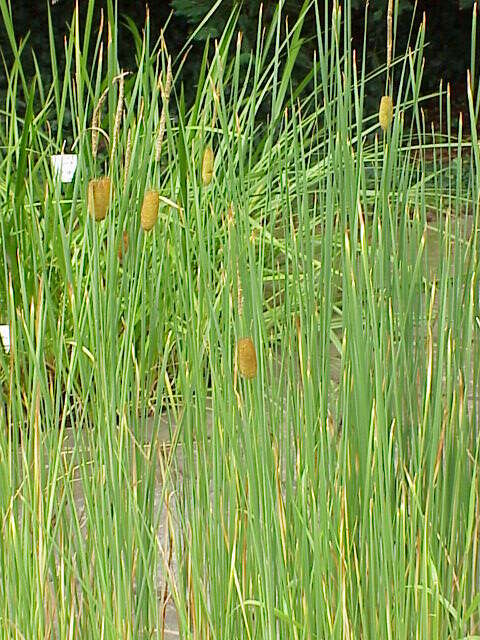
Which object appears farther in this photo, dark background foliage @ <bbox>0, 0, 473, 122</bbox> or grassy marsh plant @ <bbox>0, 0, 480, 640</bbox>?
dark background foliage @ <bbox>0, 0, 473, 122</bbox>

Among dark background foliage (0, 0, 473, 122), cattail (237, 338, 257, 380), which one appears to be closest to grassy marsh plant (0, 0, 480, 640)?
cattail (237, 338, 257, 380)

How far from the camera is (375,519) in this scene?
1053 millimetres

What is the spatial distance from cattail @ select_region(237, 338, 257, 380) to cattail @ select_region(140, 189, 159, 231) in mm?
156

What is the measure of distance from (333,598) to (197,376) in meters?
0.31

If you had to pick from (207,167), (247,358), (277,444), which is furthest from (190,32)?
(247,358)

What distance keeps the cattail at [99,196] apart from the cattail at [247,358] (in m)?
0.18

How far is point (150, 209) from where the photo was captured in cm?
102

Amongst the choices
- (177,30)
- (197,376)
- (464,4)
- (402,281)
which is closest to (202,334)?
(197,376)

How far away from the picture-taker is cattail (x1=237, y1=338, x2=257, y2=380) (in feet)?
3.12

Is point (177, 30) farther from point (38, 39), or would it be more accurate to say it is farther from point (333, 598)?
point (333, 598)

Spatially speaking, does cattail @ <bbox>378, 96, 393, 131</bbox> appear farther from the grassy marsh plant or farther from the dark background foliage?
the dark background foliage

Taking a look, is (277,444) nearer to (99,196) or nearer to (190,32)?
(99,196)

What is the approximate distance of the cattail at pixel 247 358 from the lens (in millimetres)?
952

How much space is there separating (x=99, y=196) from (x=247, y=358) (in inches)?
8.1
